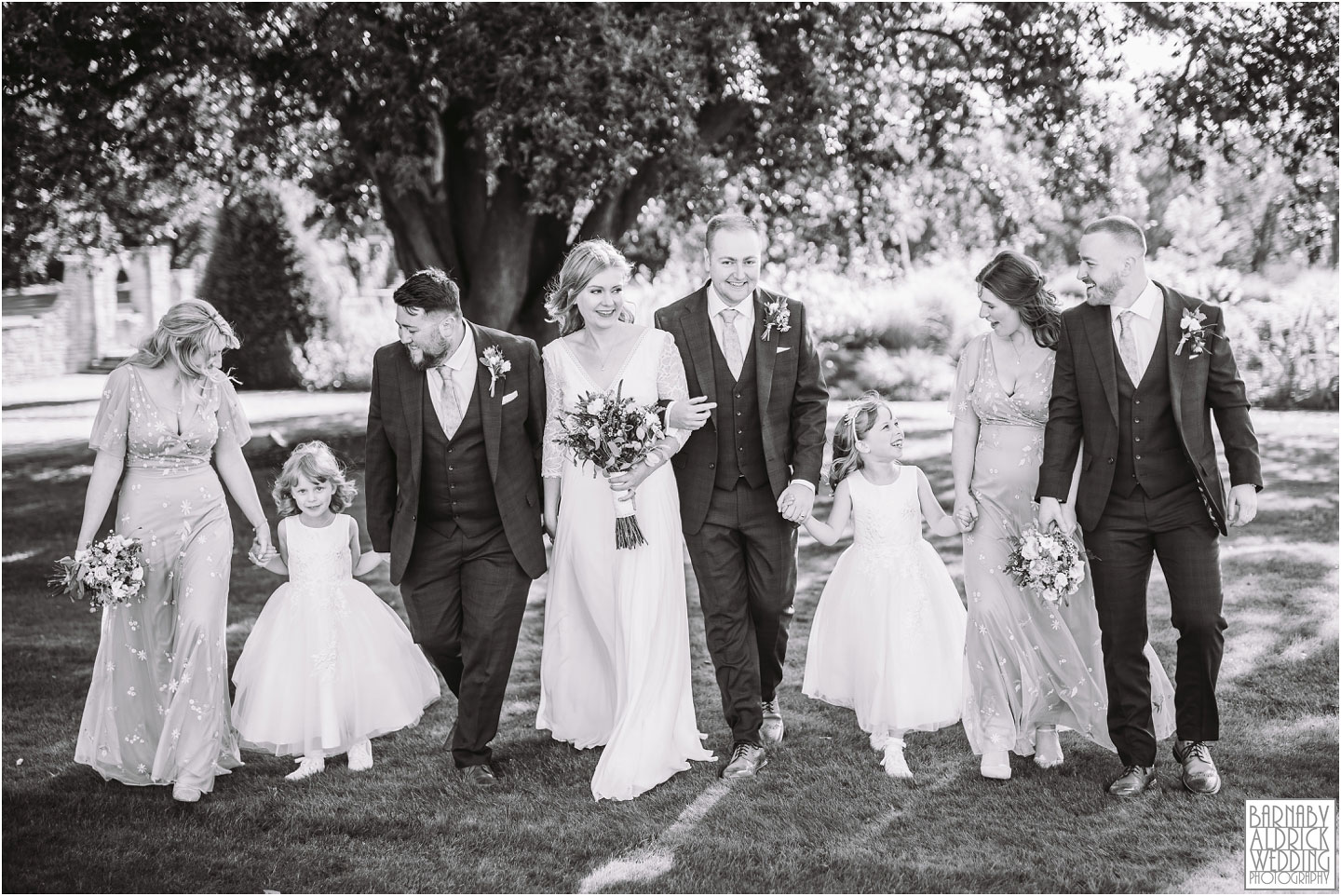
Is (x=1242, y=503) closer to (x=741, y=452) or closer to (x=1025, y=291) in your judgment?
(x=1025, y=291)

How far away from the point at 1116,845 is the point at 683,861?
5.84 ft

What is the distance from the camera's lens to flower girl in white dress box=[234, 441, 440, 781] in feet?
19.5

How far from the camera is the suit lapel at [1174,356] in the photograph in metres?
5.20

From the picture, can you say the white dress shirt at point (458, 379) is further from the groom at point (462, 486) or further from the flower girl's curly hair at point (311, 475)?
the flower girl's curly hair at point (311, 475)

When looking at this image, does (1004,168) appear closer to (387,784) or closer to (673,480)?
(673,480)

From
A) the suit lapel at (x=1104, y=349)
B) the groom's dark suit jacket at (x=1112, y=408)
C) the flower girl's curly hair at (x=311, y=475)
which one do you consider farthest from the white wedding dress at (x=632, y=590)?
the suit lapel at (x=1104, y=349)

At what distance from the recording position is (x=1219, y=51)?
35.8 ft

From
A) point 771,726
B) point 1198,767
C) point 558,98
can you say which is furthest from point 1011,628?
point 558,98

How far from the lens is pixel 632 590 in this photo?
225 inches

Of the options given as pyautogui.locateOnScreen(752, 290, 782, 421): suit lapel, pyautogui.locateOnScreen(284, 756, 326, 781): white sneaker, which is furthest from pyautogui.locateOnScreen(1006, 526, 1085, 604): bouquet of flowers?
pyautogui.locateOnScreen(284, 756, 326, 781): white sneaker

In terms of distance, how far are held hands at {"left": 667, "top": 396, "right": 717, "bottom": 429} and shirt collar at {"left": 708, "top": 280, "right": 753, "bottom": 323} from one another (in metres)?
0.50

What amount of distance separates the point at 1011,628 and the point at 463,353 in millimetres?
3008

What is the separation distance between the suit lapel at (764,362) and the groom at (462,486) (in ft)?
3.57

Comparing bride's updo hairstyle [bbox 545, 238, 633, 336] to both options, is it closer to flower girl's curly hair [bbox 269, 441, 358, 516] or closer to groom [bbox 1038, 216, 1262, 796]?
flower girl's curly hair [bbox 269, 441, 358, 516]
